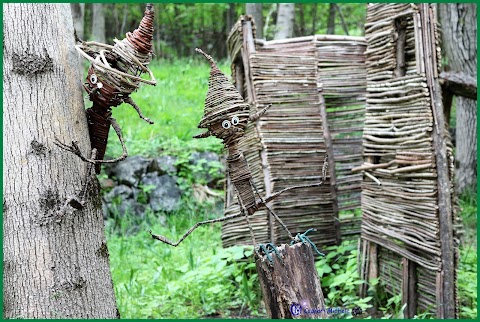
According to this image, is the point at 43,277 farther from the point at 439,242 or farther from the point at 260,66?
the point at 260,66

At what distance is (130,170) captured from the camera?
700 centimetres

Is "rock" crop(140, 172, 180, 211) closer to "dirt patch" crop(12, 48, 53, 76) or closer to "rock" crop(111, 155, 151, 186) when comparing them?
"rock" crop(111, 155, 151, 186)

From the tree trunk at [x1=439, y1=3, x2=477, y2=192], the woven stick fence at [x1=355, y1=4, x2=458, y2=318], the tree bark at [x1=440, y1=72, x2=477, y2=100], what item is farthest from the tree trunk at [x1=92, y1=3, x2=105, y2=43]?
the tree bark at [x1=440, y1=72, x2=477, y2=100]

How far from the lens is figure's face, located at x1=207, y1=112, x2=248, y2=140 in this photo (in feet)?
7.30

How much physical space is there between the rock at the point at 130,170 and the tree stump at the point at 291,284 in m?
4.99

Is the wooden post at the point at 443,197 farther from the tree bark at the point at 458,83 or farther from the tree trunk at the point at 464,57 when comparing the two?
the tree trunk at the point at 464,57

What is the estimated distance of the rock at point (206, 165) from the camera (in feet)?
23.3

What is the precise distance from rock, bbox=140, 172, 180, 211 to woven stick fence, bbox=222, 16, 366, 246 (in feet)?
6.11

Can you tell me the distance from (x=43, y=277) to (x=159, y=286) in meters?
2.70

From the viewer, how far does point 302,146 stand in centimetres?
479

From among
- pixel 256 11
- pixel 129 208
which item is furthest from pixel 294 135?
pixel 256 11

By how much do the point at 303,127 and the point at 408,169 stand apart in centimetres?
117

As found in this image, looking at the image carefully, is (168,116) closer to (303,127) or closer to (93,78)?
(303,127)

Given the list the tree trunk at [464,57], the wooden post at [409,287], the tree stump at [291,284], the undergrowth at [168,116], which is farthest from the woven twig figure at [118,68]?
the tree trunk at [464,57]
